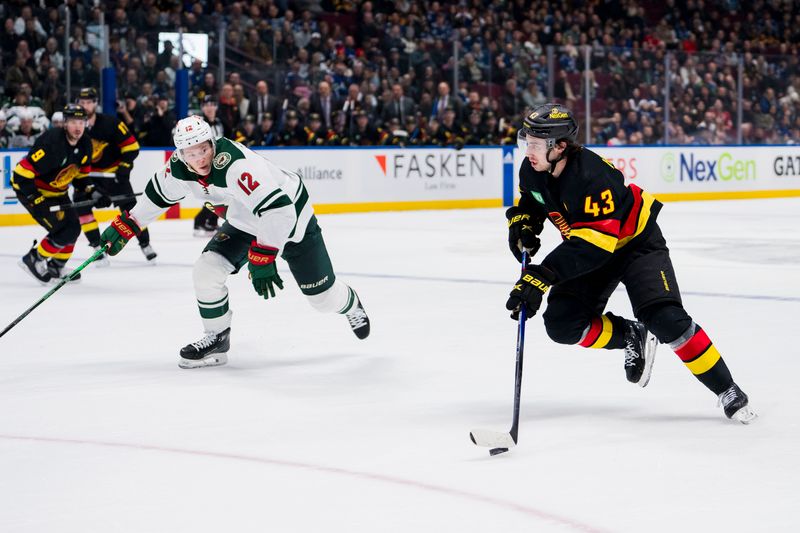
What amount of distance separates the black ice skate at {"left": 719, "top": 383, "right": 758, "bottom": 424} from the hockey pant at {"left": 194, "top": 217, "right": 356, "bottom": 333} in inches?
73.6

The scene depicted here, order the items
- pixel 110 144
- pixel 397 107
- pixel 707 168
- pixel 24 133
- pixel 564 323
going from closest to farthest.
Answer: pixel 564 323, pixel 110 144, pixel 24 133, pixel 397 107, pixel 707 168

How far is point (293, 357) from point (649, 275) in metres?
1.81

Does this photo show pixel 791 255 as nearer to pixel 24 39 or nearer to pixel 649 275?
pixel 649 275

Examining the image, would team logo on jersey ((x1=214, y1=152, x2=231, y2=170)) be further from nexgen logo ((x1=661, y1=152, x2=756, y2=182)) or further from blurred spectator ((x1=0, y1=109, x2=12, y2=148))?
nexgen logo ((x1=661, y1=152, x2=756, y2=182))

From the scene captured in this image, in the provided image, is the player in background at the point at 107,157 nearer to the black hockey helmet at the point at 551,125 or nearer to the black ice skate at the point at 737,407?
the black hockey helmet at the point at 551,125

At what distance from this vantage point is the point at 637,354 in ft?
13.7

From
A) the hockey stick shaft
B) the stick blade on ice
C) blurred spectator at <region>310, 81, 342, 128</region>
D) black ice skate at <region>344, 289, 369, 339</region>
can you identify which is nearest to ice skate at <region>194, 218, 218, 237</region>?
blurred spectator at <region>310, 81, 342, 128</region>

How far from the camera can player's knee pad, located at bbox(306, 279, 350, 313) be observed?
5.19m

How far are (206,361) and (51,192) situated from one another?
142 inches

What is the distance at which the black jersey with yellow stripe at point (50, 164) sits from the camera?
7957mm

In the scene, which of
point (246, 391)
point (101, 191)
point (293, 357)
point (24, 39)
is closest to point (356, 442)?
point (246, 391)

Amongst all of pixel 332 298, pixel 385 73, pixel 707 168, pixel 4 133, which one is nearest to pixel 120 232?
pixel 332 298

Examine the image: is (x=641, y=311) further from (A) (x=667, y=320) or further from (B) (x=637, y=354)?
(B) (x=637, y=354)

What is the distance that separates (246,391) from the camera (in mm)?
4434
